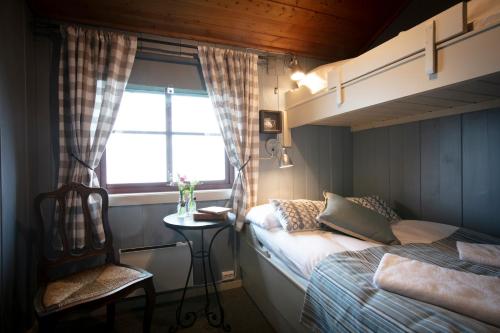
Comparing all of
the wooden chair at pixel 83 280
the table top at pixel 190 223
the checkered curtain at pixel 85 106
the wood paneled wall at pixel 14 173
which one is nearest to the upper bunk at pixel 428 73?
the table top at pixel 190 223

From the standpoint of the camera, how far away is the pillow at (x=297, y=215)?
70.9 inches

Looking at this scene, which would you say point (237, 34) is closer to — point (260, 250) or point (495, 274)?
point (260, 250)

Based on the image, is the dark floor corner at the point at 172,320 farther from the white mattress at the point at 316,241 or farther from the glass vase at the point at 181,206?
the glass vase at the point at 181,206

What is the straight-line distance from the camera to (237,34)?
7.39 feet

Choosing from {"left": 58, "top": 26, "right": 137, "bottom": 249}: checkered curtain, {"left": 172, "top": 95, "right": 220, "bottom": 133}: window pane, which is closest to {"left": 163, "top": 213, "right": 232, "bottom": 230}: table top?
{"left": 58, "top": 26, "right": 137, "bottom": 249}: checkered curtain

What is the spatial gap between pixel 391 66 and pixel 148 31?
187 centimetres

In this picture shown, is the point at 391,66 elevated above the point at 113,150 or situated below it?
above

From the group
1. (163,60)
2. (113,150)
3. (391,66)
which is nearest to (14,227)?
(113,150)

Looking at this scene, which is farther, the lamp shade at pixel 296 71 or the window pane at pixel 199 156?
the window pane at pixel 199 156

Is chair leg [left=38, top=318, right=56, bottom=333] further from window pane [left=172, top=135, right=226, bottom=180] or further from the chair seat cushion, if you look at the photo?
window pane [left=172, top=135, right=226, bottom=180]

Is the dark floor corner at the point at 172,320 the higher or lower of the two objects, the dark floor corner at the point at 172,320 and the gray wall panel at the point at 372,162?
the lower

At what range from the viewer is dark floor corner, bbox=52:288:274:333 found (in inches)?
71.1

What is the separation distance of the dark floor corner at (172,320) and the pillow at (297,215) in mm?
757

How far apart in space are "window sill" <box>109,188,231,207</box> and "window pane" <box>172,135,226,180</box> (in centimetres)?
19
